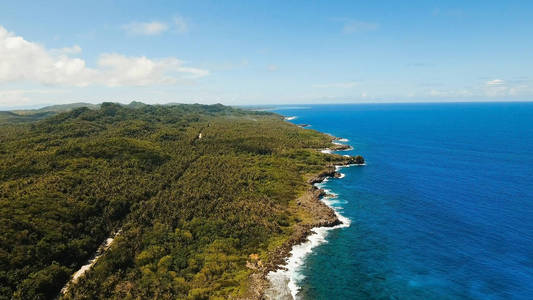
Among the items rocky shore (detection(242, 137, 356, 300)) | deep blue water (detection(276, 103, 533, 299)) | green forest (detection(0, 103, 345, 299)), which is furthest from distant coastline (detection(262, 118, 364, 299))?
green forest (detection(0, 103, 345, 299))

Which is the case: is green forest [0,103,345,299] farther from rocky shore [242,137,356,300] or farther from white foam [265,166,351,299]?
white foam [265,166,351,299]

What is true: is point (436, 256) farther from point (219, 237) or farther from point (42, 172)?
point (42, 172)

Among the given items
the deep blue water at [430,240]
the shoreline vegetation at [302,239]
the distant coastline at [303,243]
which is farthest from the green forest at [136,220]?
the deep blue water at [430,240]

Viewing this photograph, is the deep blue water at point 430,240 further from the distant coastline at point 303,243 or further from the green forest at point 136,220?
the green forest at point 136,220

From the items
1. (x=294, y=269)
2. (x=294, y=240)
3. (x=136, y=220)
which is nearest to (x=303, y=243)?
(x=294, y=240)

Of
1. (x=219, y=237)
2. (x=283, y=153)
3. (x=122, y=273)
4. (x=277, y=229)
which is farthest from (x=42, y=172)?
(x=283, y=153)

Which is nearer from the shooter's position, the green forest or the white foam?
the white foam
